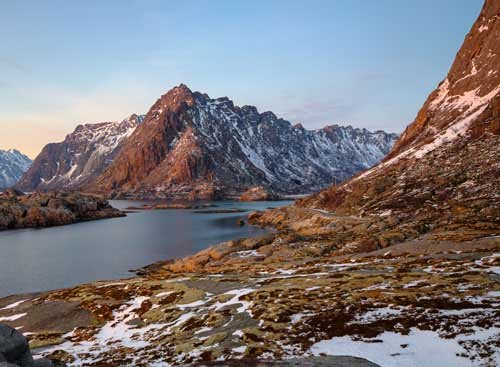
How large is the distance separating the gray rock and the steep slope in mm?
61665

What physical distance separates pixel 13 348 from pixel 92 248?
10128 centimetres

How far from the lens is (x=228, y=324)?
2631 cm

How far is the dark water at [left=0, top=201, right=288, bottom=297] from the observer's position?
77500mm

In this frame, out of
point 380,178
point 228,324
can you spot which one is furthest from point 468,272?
point 380,178

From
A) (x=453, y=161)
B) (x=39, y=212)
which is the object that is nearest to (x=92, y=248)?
(x=39, y=212)

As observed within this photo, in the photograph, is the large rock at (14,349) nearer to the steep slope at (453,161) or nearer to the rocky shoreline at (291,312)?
the rocky shoreline at (291,312)

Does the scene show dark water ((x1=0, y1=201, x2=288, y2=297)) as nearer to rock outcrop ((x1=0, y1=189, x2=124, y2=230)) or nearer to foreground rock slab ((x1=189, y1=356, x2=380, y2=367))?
rock outcrop ((x1=0, y1=189, x2=124, y2=230))

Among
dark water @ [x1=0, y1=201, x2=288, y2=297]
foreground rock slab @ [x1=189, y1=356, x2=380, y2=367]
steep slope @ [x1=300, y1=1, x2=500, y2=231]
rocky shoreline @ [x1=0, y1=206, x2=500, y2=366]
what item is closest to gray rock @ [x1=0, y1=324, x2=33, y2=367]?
rocky shoreline @ [x1=0, y1=206, x2=500, y2=366]

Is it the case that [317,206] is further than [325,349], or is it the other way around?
[317,206]

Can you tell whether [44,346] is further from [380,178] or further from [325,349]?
[380,178]

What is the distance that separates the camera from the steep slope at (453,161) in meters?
76.3

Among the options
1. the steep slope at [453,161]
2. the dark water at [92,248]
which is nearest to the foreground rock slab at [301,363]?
the steep slope at [453,161]

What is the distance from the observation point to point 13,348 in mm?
16844

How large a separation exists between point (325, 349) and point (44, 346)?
82.8 ft
